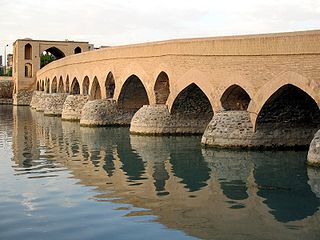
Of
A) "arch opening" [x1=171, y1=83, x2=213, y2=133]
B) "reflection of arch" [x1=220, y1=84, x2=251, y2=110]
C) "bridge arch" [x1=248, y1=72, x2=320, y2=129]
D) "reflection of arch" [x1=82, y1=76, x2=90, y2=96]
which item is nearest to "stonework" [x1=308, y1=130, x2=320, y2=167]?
"bridge arch" [x1=248, y1=72, x2=320, y2=129]

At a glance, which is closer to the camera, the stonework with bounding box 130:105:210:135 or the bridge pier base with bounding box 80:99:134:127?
the stonework with bounding box 130:105:210:135

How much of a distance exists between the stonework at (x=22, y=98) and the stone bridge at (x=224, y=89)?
23260 mm

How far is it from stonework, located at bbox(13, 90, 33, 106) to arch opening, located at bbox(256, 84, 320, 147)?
33.5 meters

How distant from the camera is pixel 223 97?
1598 cm

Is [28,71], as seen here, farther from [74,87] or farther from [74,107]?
[74,107]

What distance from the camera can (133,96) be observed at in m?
23.5

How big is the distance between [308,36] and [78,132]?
1114 cm

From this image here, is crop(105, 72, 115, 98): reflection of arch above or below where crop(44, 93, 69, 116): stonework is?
above

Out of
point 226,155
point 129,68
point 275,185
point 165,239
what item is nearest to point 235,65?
point 226,155

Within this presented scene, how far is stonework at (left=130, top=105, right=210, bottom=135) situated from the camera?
18.9 meters

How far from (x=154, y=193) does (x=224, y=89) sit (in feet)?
21.5

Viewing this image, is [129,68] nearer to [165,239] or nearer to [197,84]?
[197,84]

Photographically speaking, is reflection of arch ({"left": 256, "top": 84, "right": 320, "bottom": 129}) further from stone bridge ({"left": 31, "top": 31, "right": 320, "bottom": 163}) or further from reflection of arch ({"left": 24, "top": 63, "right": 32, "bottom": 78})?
reflection of arch ({"left": 24, "top": 63, "right": 32, "bottom": 78})

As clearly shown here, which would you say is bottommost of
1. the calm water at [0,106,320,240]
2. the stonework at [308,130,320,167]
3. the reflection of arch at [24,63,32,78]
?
the calm water at [0,106,320,240]
